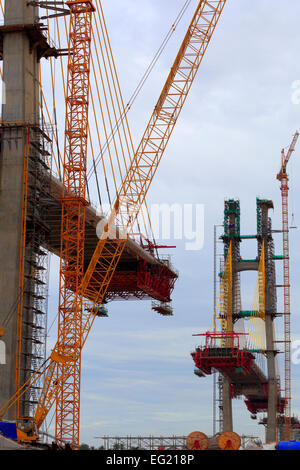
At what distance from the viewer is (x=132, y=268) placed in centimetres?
11606

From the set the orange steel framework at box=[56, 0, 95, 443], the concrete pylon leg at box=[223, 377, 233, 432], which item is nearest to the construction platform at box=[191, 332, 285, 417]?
the concrete pylon leg at box=[223, 377, 233, 432]

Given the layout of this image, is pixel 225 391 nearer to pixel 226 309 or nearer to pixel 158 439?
pixel 226 309

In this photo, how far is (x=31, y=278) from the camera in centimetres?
7762

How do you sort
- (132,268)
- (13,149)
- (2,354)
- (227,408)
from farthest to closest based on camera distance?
(227,408), (132,268), (13,149), (2,354)

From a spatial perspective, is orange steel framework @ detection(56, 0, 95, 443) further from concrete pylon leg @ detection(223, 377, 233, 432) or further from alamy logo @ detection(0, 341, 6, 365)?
concrete pylon leg @ detection(223, 377, 233, 432)

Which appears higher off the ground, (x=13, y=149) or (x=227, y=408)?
(x=13, y=149)

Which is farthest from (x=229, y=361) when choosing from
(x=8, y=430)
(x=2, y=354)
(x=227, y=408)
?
(x=8, y=430)

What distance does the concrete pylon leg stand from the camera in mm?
134562

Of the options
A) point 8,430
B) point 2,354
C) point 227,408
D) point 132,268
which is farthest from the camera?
point 227,408

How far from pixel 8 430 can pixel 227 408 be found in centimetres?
7942

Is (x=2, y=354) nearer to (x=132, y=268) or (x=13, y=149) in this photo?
(x=13, y=149)

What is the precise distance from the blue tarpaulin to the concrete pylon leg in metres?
76.9

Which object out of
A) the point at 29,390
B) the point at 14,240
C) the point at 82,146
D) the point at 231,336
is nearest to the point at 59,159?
the point at 82,146
